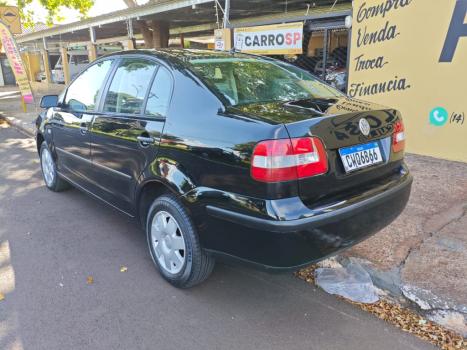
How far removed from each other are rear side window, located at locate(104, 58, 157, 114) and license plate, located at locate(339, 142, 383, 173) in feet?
5.33

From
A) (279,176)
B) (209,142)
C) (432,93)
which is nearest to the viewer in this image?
(279,176)

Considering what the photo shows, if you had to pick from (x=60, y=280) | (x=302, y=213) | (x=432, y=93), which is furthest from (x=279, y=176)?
(x=432, y=93)

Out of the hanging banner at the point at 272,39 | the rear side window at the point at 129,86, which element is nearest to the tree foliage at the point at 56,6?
the hanging banner at the point at 272,39

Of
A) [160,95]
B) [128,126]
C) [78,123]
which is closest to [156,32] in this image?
[78,123]

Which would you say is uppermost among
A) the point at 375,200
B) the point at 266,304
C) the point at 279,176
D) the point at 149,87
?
the point at 149,87

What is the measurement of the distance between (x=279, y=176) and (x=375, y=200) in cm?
78

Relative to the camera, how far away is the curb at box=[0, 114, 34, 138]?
9695mm

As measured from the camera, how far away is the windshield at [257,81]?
2.80 meters

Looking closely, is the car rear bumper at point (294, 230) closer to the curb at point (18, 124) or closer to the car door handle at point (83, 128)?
the car door handle at point (83, 128)

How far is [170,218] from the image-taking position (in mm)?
2912

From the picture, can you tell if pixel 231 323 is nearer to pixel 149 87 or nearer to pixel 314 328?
pixel 314 328

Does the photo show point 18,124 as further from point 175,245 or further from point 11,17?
point 175,245

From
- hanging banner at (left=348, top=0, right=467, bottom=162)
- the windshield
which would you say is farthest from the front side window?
hanging banner at (left=348, top=0, right=467, bottom=162)

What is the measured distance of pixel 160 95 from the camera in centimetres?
296
